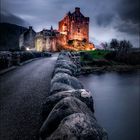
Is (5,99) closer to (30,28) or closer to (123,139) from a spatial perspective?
(123,139)

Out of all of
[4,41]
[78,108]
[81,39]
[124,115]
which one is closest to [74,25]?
[81,39]

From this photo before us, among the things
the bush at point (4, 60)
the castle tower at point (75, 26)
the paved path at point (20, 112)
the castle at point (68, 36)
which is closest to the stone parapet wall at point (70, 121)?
the paved path at point (20, 112)

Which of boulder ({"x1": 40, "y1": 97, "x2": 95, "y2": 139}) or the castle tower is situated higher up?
the castle tower

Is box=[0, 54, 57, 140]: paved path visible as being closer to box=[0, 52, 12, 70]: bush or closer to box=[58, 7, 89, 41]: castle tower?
box=[0, 52, 12, 70]: bush

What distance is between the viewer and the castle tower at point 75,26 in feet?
350

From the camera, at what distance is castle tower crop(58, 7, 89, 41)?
107m

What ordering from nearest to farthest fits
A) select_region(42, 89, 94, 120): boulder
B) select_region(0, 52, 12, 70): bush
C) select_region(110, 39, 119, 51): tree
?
1. select_region(42, 89, 94, 120): boulder
2. select_region(0, 52, 12, 70): bush
3. select_region(110, 39, 119, 51): tree

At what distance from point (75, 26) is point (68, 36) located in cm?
835

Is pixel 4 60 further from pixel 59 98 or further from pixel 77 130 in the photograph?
pixel 77 130

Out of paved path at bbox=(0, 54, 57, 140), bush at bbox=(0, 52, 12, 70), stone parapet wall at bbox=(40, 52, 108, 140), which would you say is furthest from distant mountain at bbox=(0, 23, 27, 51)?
stone parapet wall at bbox=(40, 52, 108, 140)

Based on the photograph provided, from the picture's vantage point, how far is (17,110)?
6.09 metres

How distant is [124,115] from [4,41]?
94572mm

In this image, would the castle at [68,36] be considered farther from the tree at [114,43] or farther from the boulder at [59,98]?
the boulder at [59,98]

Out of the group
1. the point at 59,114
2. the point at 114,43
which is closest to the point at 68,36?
the point at 114,43
